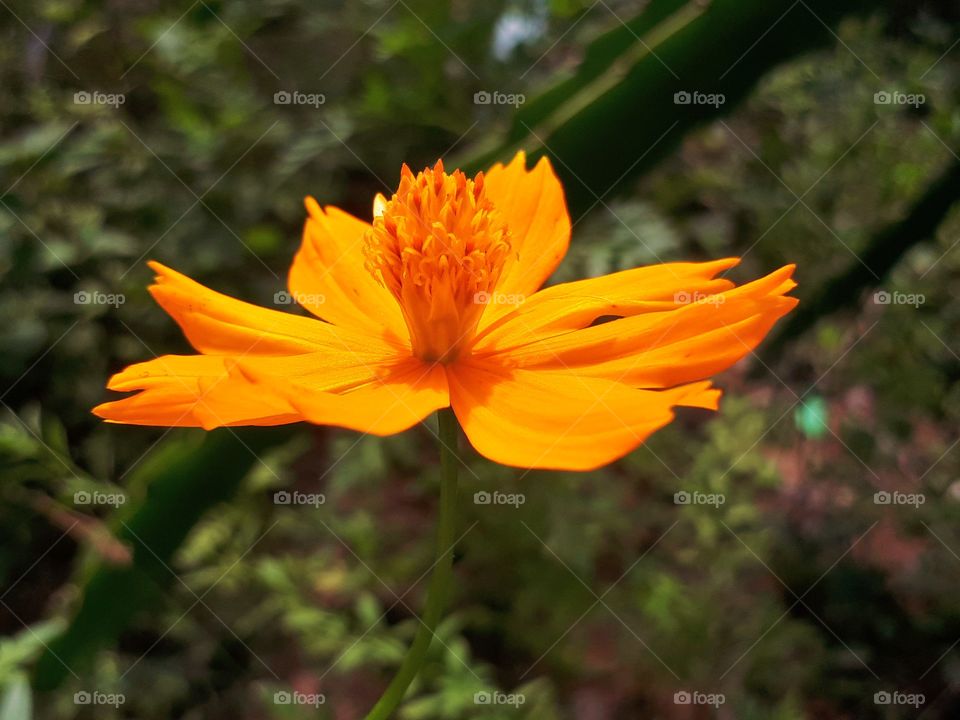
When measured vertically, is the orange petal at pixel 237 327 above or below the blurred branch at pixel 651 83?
below

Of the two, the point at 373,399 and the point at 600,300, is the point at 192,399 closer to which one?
the point at 373,399

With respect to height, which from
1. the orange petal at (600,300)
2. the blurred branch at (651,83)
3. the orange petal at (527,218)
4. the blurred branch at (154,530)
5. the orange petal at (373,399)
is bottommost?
the blurred branch at (154,530)

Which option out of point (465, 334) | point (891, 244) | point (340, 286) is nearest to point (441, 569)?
point (465, 334)

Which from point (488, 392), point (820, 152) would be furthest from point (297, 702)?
point (820, 152)

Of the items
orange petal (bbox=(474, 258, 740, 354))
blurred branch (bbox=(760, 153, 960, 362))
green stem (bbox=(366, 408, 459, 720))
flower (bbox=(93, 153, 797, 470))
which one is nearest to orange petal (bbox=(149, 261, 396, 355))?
flower (bbox=(93, 153, 797, 470))

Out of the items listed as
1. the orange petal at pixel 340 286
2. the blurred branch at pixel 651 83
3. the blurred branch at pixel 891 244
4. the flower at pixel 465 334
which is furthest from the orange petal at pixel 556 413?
the blurred branch at pixel 891 244

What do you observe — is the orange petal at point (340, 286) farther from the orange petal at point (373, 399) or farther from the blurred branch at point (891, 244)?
the blurred branch at point (891, 244)
